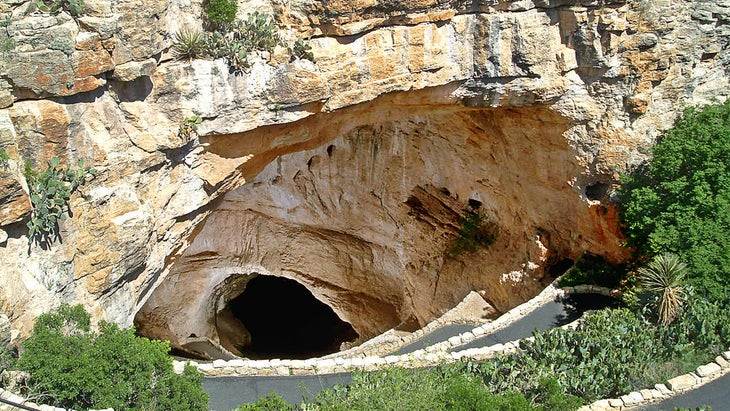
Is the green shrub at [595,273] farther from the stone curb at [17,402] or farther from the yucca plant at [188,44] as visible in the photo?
the stone curb at [17,402]

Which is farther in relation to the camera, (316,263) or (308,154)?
(316,263)

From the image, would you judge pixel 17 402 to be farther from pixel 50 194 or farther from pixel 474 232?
pixel 474 232

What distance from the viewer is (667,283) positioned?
17.8 m

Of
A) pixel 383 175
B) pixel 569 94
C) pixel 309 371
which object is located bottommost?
pixel 309 371

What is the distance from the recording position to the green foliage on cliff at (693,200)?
17.8 m

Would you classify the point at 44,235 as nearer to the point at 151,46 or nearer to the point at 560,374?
the point at 151,46

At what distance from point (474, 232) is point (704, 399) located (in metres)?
10.6

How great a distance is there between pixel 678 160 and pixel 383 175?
1027cm

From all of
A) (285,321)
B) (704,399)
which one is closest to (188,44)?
(704,399)

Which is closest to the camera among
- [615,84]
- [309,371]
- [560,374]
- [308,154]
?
[560,374]

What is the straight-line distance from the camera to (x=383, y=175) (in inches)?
998

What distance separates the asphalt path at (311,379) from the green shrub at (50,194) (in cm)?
543

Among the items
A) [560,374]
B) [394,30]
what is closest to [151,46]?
[394,30]

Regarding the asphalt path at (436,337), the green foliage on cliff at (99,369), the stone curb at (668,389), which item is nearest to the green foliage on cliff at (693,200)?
the stone curb at (668,389)
